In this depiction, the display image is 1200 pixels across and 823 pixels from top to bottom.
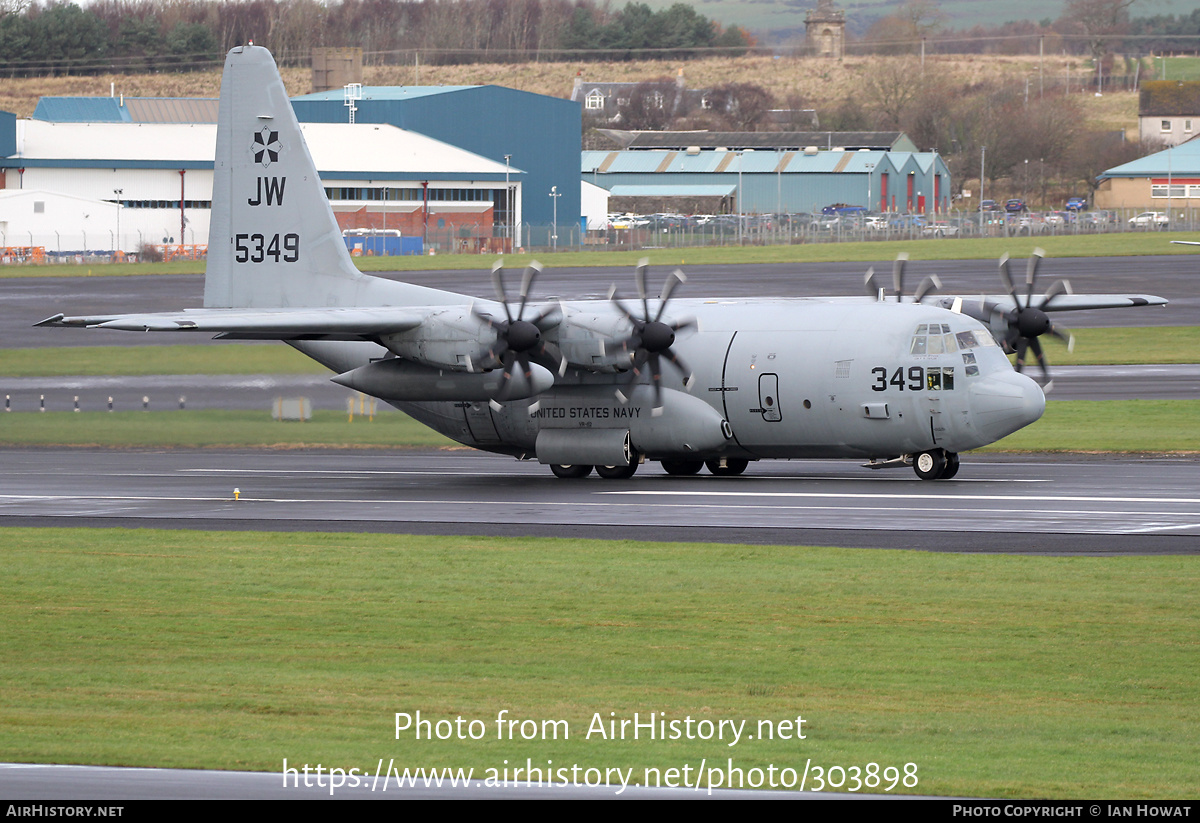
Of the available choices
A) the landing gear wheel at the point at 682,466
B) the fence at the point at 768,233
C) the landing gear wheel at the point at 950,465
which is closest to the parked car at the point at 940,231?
the fence at the point at 768,233

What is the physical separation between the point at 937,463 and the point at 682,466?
628cm

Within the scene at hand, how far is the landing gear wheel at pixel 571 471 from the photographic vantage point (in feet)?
116

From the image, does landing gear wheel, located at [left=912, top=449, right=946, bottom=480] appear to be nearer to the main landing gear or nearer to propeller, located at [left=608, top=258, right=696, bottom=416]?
propeller, located at [left=608, top=258, right=696, bottom=416]

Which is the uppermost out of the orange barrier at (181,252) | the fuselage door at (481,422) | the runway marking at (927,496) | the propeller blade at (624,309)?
the orange barrier at (181,252)

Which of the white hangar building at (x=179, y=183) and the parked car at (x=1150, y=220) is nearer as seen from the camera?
the white hangar building at (x=179, y=183)

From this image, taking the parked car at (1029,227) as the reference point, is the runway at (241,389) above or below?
below

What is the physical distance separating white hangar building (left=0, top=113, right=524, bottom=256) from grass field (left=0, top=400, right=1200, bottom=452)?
212 ft

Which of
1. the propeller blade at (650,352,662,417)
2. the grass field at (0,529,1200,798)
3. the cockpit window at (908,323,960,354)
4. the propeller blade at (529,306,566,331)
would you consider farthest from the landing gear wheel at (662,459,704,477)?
the grass field at (0,529,1200,798)

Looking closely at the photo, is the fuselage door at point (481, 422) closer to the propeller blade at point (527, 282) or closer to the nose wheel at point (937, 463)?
the propeller blade at point (527, 282)

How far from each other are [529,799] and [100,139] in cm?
11769

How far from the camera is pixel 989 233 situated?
364 feet

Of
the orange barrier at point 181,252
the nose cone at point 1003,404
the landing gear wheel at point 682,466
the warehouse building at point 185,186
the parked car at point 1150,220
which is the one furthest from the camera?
the parked car at point 1150,220

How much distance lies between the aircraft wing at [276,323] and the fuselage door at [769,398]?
7.45 metres

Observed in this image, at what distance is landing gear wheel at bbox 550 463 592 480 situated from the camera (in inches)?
1389
